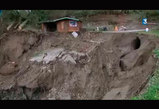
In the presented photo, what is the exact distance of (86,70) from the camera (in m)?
12.1

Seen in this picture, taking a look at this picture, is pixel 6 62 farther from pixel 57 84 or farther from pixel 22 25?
pixel 57 84

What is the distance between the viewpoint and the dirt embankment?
11.1 meters

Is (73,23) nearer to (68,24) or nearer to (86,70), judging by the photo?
(68,24)

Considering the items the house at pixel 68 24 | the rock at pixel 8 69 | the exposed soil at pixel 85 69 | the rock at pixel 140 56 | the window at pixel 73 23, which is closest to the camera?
the exposed soil at pixel 85 69

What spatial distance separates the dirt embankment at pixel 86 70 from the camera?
36.5 feet

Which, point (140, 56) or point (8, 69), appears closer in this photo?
point (140, 56)

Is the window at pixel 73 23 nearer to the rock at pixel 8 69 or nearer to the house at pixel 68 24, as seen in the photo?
the house at pixel 68 24

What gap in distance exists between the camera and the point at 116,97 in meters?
10.0

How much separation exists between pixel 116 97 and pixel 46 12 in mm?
13991

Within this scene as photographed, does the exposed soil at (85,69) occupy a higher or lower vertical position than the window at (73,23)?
lower

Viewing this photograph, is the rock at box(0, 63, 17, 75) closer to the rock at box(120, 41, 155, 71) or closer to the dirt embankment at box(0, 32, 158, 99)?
the dirt embankment at box(0, 32, 158, 99)

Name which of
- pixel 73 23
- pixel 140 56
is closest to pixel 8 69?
pixel 73 23

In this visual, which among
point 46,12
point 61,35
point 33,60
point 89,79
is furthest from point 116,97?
point 46,12

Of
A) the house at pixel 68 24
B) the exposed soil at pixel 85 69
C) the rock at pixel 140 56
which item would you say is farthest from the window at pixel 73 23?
the rock at pixel 140 56
